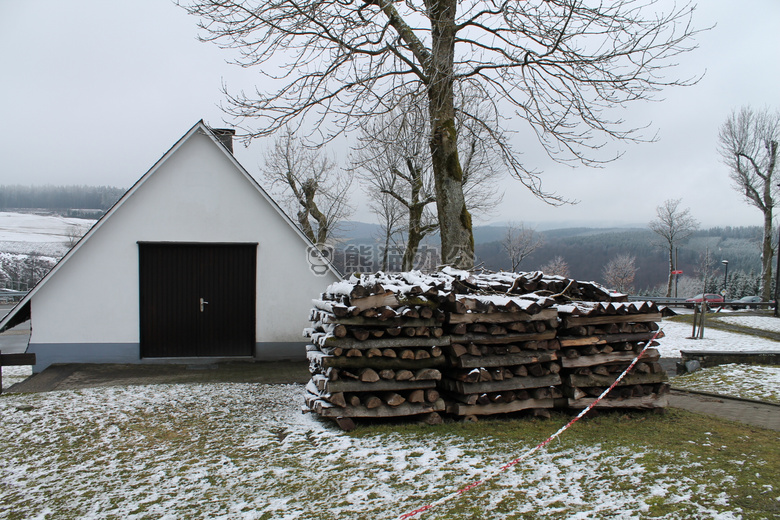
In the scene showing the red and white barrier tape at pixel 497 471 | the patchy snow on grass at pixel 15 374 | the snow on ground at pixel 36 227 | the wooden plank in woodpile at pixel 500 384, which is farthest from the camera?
the snow on ground at pixel 36 227

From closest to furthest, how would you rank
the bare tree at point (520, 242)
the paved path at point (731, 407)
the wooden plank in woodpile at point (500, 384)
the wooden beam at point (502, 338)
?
1. the wooden plank in woodpile at point (500, 384)
2. the wooden beam at point (502, 338)
3. the paved path at point (731, 407)
4. the bare tree at point (520, 242)

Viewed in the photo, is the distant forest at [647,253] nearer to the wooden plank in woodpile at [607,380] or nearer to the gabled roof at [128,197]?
the gabled roof at [128,197]

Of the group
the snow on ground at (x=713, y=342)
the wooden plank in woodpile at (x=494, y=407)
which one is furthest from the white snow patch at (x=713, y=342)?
the wooden plank in woodpile at (x=494, y=407)

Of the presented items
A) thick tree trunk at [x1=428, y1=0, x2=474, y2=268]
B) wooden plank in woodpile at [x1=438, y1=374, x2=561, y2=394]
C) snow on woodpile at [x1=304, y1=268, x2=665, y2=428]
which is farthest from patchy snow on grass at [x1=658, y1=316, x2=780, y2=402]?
thick tree trunk at [x1=428, y1=0, x2=474, y2=268]

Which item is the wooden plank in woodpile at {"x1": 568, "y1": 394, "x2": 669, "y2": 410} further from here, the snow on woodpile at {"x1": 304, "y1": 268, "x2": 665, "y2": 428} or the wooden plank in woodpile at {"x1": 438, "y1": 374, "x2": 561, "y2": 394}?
the wooden plank in woodpile at {"x1": 438, "y1": 374, "x2": 561, "y2": 394}

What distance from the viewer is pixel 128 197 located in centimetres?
1104

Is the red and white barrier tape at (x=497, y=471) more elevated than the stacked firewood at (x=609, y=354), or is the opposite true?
the stacked firewood at (x=609, y=354)

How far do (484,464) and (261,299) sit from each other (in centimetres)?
779

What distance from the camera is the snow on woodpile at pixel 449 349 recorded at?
20.3 feet

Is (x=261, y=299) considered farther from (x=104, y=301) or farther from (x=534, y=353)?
(x=534, y=353)

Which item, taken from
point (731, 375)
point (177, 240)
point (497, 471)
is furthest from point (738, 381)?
point (177, 240)

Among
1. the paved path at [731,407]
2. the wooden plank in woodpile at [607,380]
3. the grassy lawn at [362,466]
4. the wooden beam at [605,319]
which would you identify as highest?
the wooden beam at [605,319]

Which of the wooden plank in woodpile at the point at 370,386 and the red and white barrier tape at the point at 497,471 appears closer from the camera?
the red and white barrier tape at the point at 497,471

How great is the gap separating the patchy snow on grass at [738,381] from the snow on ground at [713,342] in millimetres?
3329
